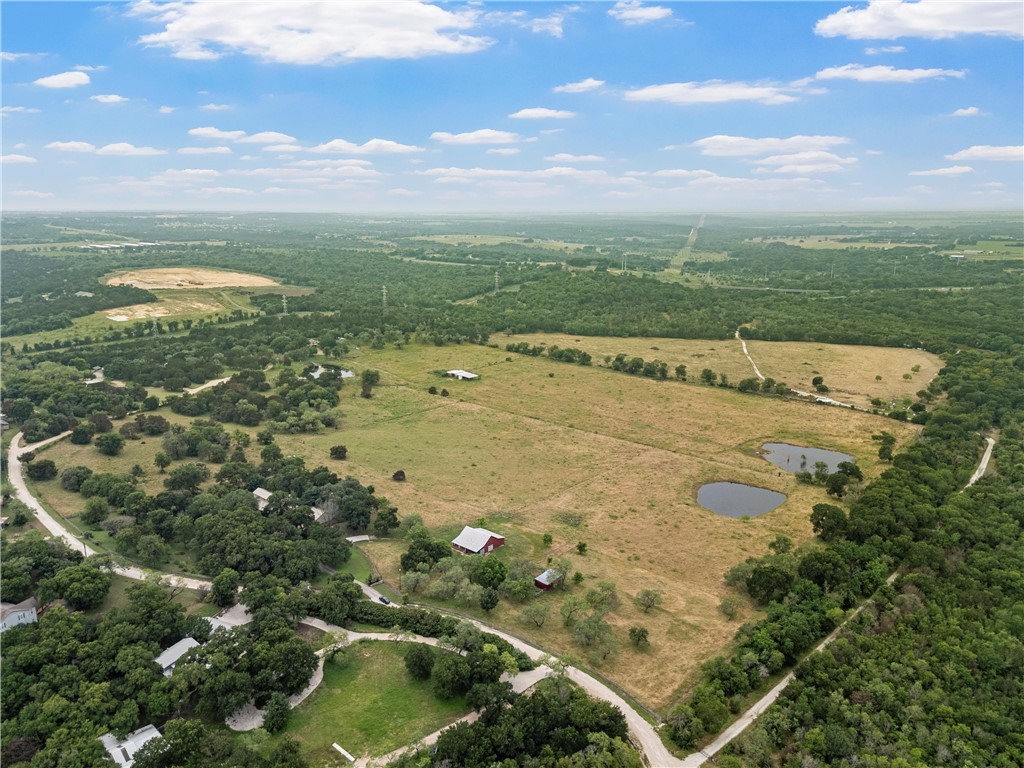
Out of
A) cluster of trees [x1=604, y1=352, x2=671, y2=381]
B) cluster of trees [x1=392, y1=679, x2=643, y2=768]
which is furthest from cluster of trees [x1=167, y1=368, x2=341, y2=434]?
cluster of trees [x1=392, y1=679, x2=643, y2=768]

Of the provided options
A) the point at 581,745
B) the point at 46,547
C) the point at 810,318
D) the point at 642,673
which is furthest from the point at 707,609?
the point at 810,318

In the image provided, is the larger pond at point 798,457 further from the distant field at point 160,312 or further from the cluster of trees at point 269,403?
the distant field at point 160,312

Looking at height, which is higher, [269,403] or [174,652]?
[269,403]

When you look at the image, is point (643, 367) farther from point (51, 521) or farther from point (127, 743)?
point (127, 743)

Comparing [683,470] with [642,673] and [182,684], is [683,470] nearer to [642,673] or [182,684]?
[642,673]

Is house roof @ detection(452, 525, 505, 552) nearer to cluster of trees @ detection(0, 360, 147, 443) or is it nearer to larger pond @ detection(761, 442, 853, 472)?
larger pond @ detection(761, 442, 853, 472)

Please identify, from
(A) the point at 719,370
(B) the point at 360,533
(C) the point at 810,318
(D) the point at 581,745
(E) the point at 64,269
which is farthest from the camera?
(E) the point at 64,269

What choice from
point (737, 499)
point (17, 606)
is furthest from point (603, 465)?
point (17, 606)
